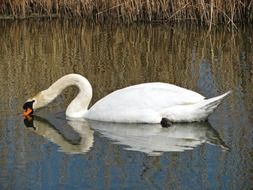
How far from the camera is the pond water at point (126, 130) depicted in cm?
649

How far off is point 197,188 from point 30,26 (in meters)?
14.0

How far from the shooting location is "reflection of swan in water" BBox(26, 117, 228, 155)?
7.52m

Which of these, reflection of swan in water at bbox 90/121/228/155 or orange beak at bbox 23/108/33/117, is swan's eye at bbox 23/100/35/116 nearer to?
orange beak at bbox 23/108/33/117

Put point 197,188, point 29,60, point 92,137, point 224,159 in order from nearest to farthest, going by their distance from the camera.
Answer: point 197,188 → point 224,159 → point 92,137 → point 29,60

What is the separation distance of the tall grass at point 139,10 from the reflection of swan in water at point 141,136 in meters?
8.70

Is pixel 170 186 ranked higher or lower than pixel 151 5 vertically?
lower

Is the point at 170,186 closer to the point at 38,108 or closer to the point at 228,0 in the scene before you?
the point at 38,108

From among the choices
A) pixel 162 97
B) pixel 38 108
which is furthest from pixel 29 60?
pixel 162 97

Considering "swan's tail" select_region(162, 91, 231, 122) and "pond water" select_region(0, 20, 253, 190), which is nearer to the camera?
"pond water" select_region(0, 20, 253, 190)

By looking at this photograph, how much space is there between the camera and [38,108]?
30.3 ft

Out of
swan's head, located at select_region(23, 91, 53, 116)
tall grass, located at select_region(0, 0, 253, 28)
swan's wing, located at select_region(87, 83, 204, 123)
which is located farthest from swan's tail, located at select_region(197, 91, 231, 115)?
tall grass, located at select_region(0, 0, 253, 28)

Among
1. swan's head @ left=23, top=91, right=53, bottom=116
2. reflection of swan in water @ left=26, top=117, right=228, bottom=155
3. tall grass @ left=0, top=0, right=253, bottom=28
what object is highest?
tall grass @ left=0, top=0, right=253, bottom=28

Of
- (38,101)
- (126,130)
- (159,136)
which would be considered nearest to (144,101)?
(126,130)

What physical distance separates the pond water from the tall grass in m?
2.31
